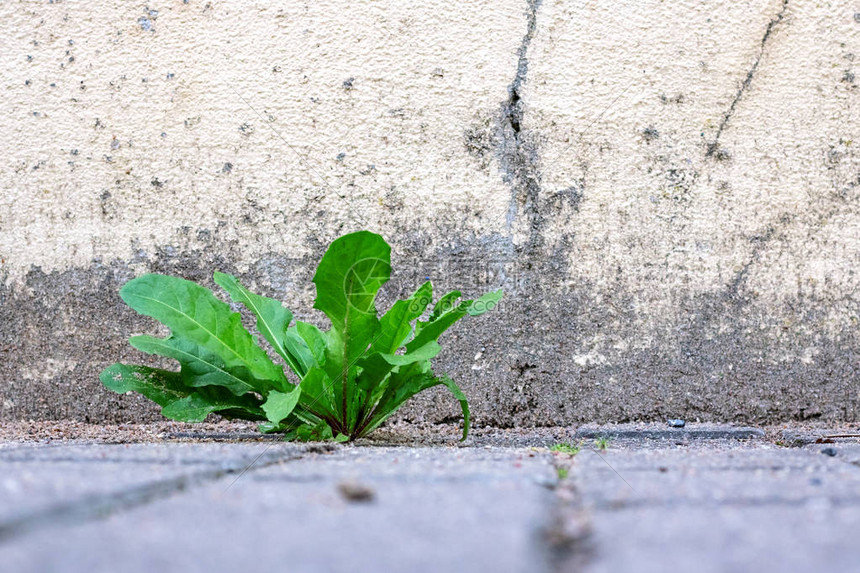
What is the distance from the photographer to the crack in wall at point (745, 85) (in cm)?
175

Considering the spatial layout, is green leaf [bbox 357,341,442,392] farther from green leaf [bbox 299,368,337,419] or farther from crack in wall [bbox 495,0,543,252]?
crack in wall [bbox 495,0,543,252]

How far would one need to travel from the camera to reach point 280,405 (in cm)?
117

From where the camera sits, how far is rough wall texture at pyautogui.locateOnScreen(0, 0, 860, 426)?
1.71m

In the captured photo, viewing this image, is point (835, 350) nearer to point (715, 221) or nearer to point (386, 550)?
point (715, 221)

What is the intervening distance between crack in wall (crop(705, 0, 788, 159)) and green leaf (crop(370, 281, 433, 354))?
89 centimetres

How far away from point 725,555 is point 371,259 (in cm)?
85

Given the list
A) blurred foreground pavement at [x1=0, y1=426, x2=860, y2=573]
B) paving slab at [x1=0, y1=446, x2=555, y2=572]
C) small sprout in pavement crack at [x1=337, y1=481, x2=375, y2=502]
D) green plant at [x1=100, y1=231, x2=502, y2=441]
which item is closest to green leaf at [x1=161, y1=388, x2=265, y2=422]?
green plant at [x1=100, y1=231, x2=502, y2=441]

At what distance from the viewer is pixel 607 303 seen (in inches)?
67.6

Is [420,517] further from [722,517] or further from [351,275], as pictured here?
[351,275]

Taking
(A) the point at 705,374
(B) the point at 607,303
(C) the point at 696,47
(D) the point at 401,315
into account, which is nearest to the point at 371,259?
(D) the point at 401,315

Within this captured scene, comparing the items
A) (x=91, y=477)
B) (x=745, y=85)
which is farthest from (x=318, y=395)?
(x=745, y=85)

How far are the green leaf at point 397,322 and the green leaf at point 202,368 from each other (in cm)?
28

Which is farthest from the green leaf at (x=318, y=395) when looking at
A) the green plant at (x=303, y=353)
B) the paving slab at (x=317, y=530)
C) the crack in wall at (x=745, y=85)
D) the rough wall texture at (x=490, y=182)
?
the crack in wall at (x=745, y=85)

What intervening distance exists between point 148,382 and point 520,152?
101 cm
